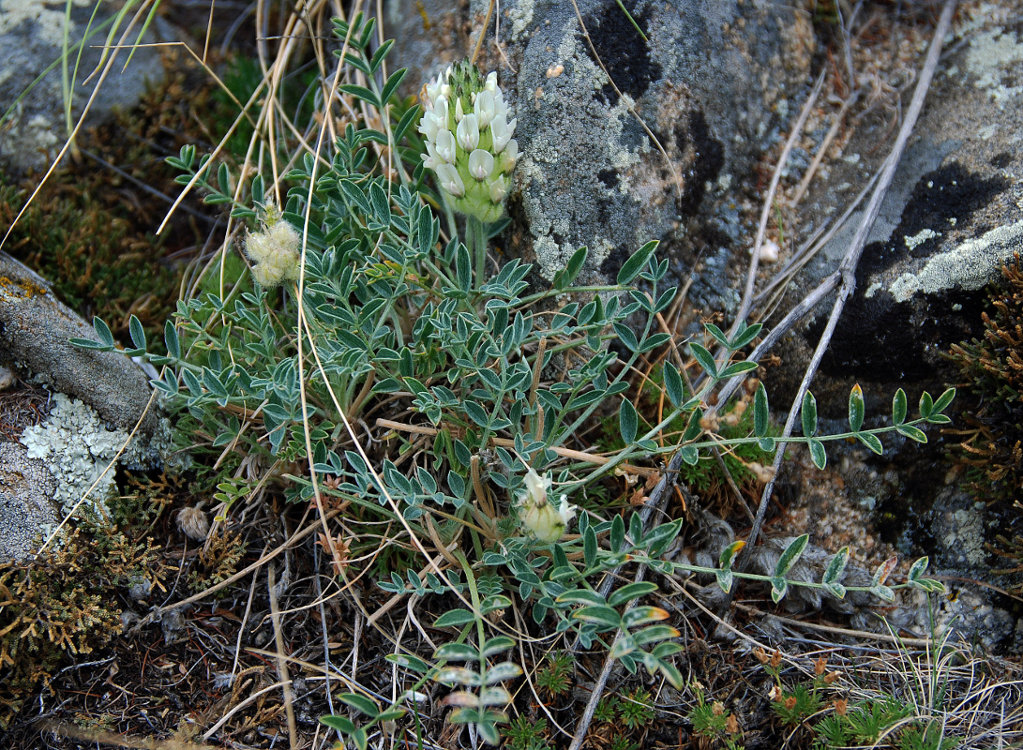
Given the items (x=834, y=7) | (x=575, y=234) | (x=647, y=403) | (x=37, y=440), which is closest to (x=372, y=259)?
(x=575, y=234)

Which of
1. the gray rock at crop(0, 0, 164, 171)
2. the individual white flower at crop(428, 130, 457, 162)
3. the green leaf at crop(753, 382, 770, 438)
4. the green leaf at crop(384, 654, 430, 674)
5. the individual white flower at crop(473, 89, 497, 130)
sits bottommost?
the green leaf at crop(384, 654, 430, 674)

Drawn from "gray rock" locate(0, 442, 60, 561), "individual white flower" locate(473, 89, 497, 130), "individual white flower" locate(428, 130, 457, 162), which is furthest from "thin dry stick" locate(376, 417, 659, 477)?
"gray rock" locate(0, 442, 60, 561)

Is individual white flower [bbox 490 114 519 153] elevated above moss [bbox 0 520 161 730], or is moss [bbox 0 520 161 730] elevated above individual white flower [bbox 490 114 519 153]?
individual white flower [bbox 490 114 519 153]

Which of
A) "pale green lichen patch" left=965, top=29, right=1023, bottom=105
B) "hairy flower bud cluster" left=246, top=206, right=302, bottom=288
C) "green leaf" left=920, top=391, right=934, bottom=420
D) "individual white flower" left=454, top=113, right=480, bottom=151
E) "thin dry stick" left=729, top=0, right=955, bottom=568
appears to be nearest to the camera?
"green leaf" left=920, top=391, right=934, bottom=420

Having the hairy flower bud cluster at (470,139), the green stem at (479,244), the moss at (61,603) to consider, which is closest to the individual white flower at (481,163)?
the hairy flower bud cluster at (470,139)

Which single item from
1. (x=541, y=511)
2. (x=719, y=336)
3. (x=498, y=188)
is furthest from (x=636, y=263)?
(x=541, y=511)

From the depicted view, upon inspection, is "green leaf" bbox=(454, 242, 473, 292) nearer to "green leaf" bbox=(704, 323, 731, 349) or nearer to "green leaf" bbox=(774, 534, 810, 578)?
"green leaf" bbox=(704, 323, 731, 349)

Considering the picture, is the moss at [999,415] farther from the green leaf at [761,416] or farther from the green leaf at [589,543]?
the green leaf at [589,543]

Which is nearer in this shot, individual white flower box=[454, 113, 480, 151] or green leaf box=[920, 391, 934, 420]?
green leaf box=[920, 391, 934, 420]
